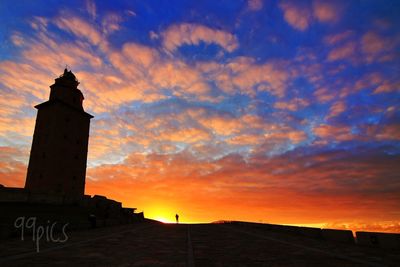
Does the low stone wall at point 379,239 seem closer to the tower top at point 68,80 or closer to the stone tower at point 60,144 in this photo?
the stone tower at point 60,144

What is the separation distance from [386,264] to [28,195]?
3397 centimetres

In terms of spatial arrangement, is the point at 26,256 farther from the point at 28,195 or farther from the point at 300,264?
the point at 28,195

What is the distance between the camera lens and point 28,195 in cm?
3297

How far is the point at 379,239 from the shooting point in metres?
12.7

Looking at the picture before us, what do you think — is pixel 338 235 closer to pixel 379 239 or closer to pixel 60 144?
pixel 379 239

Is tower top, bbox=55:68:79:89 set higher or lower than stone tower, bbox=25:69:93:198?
higher

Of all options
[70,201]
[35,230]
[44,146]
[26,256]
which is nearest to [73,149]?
[44,146]

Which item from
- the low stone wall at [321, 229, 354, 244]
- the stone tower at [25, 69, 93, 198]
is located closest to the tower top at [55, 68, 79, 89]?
the stone tower at [25, 69, 93, 198]

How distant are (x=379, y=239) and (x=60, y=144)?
46.6 m

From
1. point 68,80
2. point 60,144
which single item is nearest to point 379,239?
point 60,144

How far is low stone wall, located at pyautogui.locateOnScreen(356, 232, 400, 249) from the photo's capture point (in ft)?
39.3

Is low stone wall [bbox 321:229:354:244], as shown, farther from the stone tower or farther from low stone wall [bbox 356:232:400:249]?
the stone tower

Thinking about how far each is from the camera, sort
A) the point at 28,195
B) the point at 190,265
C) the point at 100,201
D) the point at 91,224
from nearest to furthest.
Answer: the point at 190,265 → the point at 91,224 → the point at 28,195 → the point at 100,201

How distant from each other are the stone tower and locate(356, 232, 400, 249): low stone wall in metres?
41.2
